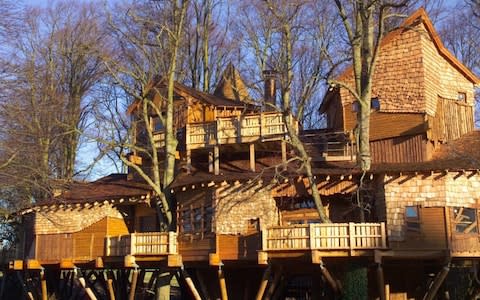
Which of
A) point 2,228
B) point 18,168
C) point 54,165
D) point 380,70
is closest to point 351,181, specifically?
point 380,70

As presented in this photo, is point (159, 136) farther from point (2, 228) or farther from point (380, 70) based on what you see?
point (2, 228)

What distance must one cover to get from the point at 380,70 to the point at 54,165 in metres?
20.7

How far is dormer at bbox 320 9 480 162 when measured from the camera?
27844 millimetres

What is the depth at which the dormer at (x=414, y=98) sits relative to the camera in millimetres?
27844

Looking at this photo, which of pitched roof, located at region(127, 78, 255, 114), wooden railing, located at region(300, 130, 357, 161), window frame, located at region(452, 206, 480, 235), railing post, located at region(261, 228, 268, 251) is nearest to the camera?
railing post, located at region(261, 228, 268, 251)

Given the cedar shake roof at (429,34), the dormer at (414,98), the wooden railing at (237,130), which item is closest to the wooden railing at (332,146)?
the dormer at (414,98)

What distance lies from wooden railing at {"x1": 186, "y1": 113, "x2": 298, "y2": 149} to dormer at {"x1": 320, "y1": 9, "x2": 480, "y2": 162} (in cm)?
338

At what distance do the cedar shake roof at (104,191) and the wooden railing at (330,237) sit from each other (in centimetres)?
871

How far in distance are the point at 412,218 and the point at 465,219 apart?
2046 mm

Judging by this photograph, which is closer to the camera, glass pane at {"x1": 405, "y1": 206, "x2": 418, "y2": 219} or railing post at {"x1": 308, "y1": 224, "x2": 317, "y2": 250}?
railing post at {"x1": 308, "y1": 224, "x2": 317, "y2": 250}

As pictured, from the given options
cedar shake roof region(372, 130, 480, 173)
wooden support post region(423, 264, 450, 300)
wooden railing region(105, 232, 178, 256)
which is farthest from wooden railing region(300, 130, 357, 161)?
wooden railing region(105, 232, 178, 256)

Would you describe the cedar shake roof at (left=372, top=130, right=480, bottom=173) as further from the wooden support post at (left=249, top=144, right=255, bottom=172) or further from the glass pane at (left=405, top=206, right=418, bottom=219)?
the wooden support post at (left=249, top=144, right=255, bottom=172)

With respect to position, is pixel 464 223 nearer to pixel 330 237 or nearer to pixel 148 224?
pixel 330 237

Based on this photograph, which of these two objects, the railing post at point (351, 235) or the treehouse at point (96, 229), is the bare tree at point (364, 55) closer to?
the railing post at point (351, 235)
